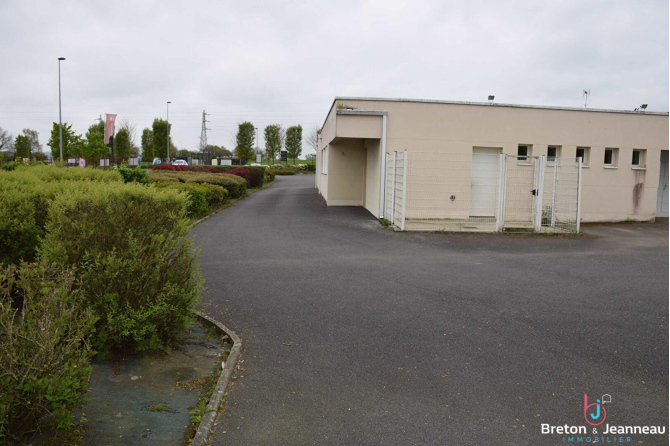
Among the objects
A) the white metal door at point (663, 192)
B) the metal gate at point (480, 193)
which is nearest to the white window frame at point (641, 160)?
the white metal door at point (663, 192)

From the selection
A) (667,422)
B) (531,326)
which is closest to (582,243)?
(531,326)

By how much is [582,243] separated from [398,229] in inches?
186

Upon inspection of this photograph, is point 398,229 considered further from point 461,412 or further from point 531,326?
point 461,412

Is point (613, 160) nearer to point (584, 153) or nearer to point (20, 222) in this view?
point (584, 153)

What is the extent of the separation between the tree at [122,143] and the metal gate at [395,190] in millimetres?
59745

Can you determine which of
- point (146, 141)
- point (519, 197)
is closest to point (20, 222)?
point (519, 197)

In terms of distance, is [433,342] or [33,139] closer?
[433,342]

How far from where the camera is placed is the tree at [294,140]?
86562mm

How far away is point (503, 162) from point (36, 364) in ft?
45.7

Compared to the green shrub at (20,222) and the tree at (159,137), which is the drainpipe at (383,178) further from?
the tree at (159,137)

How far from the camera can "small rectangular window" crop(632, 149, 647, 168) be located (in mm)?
19453

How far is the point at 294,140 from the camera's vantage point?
87500 mm

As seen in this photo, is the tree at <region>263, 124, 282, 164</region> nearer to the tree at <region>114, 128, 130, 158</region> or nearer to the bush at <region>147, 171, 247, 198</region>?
the tree at <region>114, 128, 130, 158</region>

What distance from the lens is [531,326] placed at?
6.30 meters
